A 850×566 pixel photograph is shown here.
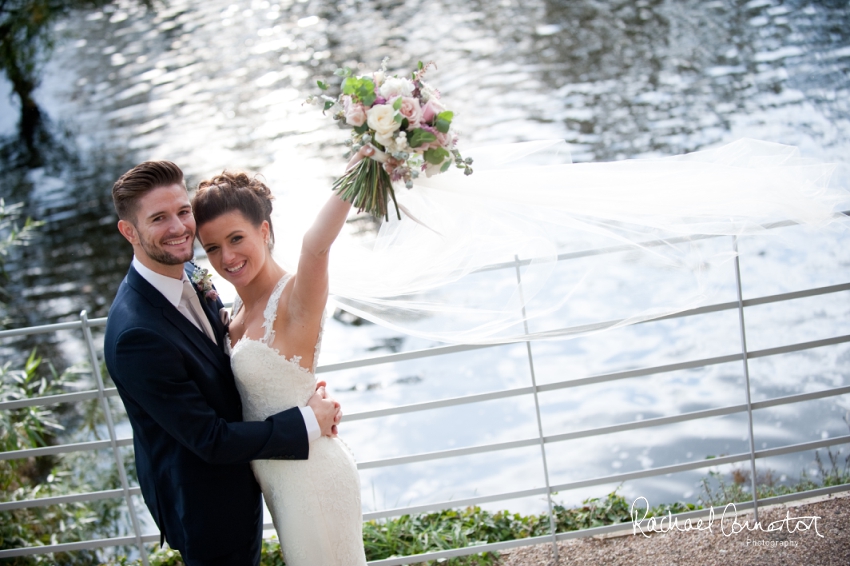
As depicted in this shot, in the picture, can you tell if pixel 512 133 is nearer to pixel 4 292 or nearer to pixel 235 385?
pixel 4 292

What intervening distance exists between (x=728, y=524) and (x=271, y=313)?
2.43 meters

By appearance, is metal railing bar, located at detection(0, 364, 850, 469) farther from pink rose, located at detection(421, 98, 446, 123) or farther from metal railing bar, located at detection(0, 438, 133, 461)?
pink rose, located at detection(421, 98, 446, 123)

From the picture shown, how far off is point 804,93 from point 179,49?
10804mm

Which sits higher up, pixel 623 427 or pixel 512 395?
pixel 512 395

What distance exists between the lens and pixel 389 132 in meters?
2.28

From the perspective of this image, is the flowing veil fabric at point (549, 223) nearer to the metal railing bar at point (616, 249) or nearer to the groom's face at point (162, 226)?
the metal railing bar at point (616, 249)

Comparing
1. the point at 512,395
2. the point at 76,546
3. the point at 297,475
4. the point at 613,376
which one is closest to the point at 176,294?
the point at 297,475

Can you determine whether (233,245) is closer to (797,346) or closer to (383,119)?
(383,119)

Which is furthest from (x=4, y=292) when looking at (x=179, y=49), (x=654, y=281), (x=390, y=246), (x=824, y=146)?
(x=824, y=146)

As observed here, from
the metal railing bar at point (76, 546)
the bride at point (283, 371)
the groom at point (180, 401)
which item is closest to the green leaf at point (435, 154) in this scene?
the bride at point (283, 371)

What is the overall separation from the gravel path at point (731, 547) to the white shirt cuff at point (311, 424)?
1550 millimetres

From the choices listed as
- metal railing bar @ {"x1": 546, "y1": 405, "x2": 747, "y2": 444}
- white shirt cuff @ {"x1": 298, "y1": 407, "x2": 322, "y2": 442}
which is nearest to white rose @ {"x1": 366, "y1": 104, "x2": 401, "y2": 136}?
white shirt cuff @ {"x1": 298, "y1": 407, "x2": 322, "y2": 442}

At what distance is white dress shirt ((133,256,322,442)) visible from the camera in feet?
8.49

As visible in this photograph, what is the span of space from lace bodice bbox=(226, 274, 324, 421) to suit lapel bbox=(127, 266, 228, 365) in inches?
4.6
